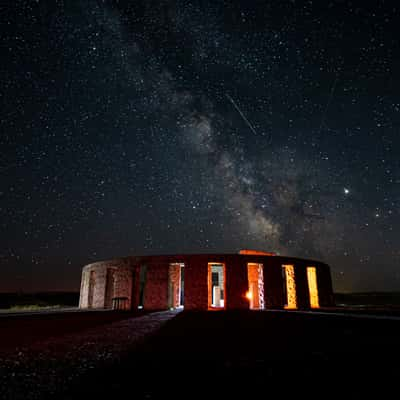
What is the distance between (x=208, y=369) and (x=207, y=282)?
A: 1351 centimetres

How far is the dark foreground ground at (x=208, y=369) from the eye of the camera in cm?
300

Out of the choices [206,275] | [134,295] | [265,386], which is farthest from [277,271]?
[265,386]

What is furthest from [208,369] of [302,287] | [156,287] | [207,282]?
[302,287]

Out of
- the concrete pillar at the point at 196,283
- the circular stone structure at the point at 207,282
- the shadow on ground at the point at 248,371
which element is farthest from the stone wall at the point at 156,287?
the shadow on ground at the point at 248,371

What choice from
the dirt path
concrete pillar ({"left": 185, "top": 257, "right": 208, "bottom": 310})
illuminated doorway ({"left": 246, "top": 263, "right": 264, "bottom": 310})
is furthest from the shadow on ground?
illuminated doorway ({"left": 246, "top": 263, "right": 264, "bottom": 310})

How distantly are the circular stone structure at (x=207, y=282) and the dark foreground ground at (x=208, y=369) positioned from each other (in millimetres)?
11074

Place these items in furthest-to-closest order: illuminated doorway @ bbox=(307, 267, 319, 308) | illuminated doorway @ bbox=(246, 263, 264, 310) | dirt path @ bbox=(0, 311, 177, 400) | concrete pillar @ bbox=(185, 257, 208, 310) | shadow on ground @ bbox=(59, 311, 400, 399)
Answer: illuminated doorway @ bbox=(307, 267, 319, 308) → illuminated doorway @ bbox=(246, 263, 264, 310) → concrete pillar @ bbox=(185, 257, 208, 310) → dirt path @ bbox=(0, 311, 177, 400) → shadow on ground @ bbox=(59, 311, 400, 399)

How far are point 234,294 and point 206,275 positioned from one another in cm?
224

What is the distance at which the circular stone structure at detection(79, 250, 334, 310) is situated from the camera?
17062 millimetres

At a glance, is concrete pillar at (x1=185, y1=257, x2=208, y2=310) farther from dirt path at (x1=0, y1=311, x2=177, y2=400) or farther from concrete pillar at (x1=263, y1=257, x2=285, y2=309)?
dirt path at (x1=0, y1=311, x2=177, y2=400)

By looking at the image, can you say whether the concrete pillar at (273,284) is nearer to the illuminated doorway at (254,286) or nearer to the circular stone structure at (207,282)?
the circular stone structure at (207,282)

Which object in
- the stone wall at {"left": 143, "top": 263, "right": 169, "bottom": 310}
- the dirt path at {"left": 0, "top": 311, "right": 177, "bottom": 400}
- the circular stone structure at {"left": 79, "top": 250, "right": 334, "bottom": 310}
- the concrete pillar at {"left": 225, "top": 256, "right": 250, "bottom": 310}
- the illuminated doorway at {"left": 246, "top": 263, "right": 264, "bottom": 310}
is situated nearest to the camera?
the dirt path at {"left": 0, "top": 311, "right": 177, "bottom": 400}

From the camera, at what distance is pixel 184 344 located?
5.61 metres

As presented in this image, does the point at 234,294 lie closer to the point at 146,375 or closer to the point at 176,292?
the point at 176,292
